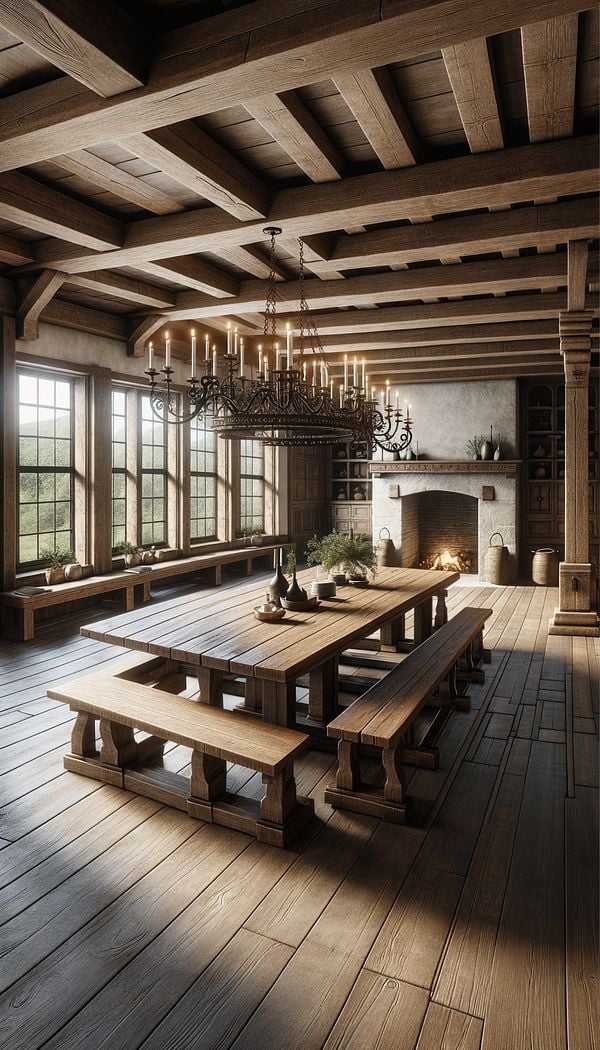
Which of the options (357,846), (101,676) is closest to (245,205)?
(101,676)

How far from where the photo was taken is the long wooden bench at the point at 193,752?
246 cm

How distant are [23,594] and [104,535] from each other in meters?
1.32

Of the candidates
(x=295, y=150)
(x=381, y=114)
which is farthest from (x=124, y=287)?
(x=381, y=114)

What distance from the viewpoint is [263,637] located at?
3129 millimetres

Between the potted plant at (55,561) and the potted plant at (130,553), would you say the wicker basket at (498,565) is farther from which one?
the potted plant at (55,561)

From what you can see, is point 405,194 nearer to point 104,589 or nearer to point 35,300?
point 35,300

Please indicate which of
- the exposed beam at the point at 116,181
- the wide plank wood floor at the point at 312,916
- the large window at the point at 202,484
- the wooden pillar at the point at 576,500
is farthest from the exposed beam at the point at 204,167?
the large window at the point at 202,484

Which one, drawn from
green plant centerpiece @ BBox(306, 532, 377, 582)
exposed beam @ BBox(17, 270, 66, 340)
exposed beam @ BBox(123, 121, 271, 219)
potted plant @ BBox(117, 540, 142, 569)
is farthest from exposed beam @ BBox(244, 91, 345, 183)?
potted plant @ BBox(117, 540, 142, 569)

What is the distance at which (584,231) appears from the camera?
384cm

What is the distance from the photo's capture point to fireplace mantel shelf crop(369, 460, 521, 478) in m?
8.81

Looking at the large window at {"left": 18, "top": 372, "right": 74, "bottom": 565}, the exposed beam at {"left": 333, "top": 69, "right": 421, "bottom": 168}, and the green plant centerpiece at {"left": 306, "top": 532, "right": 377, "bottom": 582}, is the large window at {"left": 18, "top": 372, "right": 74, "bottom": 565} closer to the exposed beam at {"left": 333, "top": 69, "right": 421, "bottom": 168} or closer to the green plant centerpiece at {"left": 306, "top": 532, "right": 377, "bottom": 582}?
the green plant centerpiece at {"left": 306, "top": 532, "right": 377, "bottom": 582}

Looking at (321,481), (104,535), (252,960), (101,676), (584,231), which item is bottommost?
(252,960)

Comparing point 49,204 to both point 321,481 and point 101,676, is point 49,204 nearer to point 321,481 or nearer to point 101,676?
point 101,676

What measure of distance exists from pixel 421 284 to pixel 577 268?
47.3 inches
